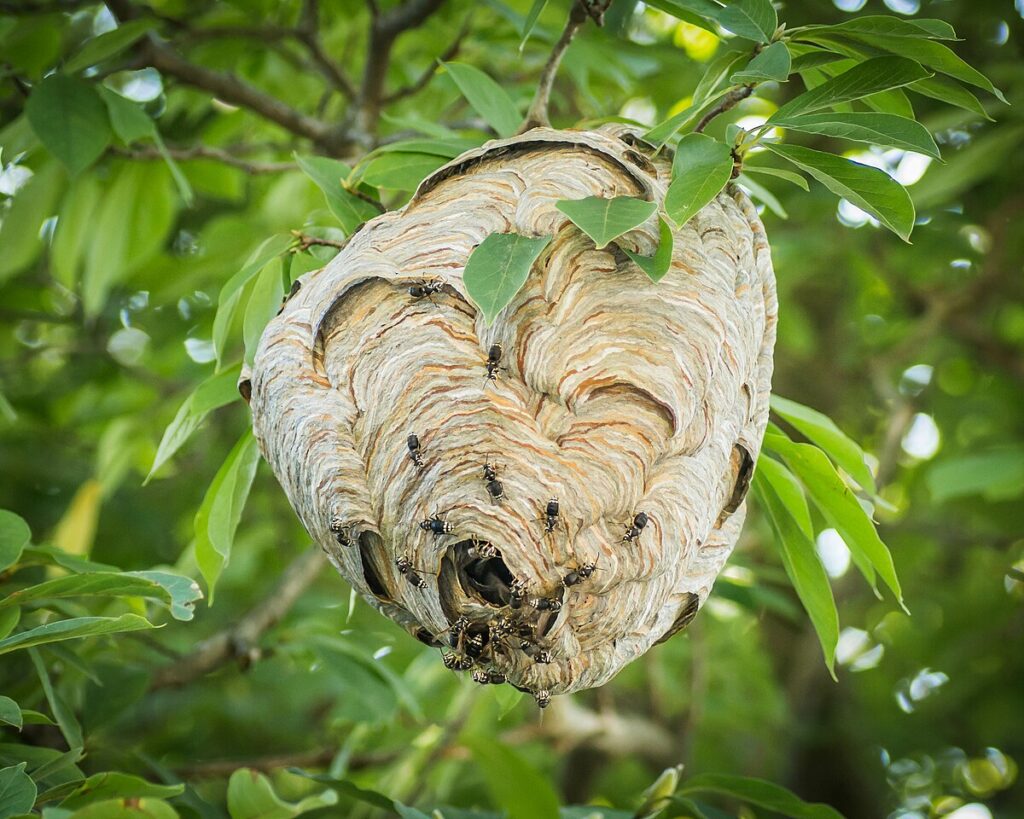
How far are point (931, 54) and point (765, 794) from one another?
52.1 inches

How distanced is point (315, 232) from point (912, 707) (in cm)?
368

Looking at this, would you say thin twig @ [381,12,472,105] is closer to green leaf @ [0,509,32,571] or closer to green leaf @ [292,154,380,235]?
green leaf @ [292,154,380,235]

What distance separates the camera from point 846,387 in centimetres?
474

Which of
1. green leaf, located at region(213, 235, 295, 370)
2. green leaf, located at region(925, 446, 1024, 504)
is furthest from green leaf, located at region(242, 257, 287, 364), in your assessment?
green leaf, located at region(925, 446, 1024, 504)

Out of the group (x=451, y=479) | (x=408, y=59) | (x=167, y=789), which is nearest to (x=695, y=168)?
(x=451, y=479)

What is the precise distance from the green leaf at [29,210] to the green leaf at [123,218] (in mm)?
157

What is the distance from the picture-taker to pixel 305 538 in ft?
14.9

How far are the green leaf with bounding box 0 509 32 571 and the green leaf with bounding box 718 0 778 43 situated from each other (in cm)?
139

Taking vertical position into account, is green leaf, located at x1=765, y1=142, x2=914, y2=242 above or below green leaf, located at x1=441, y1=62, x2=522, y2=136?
above

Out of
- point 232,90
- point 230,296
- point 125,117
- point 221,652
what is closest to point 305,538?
point 221,652

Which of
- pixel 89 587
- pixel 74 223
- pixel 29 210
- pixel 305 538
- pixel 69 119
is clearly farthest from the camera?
pixel 305 538

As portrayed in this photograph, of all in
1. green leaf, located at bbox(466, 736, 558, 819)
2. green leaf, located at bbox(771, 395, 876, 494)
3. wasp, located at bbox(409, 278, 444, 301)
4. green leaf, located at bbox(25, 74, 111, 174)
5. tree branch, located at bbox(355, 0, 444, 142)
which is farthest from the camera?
tree branch, located at bbox(355, 0, 444, 142)

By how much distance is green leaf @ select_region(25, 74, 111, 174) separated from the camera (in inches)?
84.7

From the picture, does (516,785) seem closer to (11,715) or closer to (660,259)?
(11,715)
